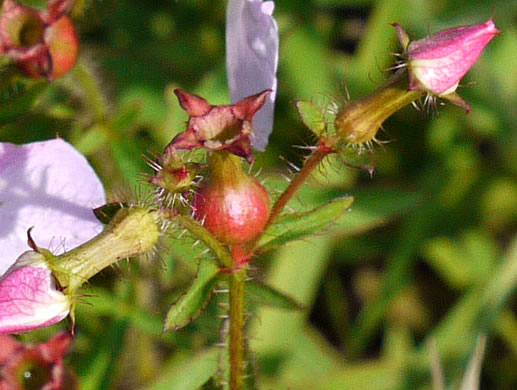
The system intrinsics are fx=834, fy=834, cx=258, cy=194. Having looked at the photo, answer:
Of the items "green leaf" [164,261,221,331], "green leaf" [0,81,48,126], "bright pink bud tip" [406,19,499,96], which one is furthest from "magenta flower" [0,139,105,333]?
"bright pink bud tip" [406,19,499,96]

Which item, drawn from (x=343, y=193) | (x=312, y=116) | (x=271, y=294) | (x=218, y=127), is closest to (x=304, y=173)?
(x=312, y=116)

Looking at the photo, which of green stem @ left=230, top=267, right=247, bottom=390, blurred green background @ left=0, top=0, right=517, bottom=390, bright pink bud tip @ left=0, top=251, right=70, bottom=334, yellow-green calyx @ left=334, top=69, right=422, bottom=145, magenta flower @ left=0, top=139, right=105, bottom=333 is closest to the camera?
bright pink bud tip @ left=0, top=251, right=70, bottom=334

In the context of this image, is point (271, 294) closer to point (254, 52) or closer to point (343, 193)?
point (254, 52)

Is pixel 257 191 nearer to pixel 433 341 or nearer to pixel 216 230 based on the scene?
pixel 216 230

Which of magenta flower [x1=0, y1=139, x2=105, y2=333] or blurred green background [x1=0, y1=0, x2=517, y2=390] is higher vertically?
magenta flower [x1=0, y1=139, x2=105, y2=333]

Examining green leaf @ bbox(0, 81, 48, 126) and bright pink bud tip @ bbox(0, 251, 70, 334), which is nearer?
bright pink bud tip @ bbox(0, 251, 70, 334)

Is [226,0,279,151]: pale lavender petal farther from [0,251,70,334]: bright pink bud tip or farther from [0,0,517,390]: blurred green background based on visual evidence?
[0,0,517,390]: blurred green background

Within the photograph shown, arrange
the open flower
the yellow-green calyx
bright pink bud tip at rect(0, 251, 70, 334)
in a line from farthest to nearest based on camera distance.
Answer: the open flower < the yellow-green calyx < bright pink bud tip at rect(0, 251, 70, 334)
